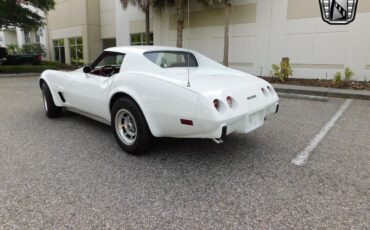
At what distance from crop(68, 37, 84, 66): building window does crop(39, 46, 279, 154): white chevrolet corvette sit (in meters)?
20.2

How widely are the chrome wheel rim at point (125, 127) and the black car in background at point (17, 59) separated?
59.1ft

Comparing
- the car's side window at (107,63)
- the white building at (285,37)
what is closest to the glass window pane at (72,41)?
the white building at (285,37)

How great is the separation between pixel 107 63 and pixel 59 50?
24404 millimetres

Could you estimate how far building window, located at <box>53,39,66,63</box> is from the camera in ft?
82.7

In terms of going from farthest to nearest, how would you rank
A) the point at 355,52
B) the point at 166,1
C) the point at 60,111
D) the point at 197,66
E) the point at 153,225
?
the point at 166,1 → the point at 355,52 → the point at 60,111 → the point at 197,66 → the point at 153,225

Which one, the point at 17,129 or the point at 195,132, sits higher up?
the point at 195,132

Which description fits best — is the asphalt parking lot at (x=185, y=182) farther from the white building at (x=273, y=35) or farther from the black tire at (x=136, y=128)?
the white building at (x=273, y=35)

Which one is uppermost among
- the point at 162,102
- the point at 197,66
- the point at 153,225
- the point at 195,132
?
the point at 197,66

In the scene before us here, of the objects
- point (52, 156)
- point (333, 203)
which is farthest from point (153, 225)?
point (52, 156)

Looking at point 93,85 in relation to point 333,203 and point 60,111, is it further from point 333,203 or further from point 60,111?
point 333,203

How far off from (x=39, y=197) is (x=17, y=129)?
2.73 meters

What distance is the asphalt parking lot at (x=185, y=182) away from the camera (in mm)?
2168

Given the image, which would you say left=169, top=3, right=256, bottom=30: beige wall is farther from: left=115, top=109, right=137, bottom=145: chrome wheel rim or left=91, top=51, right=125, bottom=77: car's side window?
left=115, top=109, right=137, bottom=145: chrome wheel rim

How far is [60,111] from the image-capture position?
532 cm
